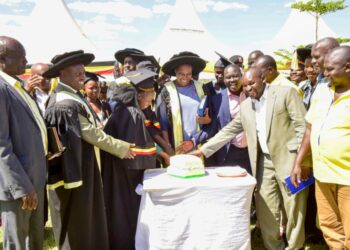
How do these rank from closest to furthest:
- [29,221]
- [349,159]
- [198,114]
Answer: [349,159], [29,221], [198,114]

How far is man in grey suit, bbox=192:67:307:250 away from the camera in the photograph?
3.52 metres

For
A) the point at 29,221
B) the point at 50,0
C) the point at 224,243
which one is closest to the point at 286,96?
the point at 224,243

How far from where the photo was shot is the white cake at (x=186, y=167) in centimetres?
324

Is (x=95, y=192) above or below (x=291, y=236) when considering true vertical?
above

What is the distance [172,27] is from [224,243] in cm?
1819

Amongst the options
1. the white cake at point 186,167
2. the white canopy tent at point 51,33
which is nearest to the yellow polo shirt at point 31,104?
the white cake at point 186,167

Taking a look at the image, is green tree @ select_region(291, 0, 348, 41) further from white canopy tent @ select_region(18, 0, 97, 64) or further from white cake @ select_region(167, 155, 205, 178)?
white cake @ select_region(167, 155, 205, 178)

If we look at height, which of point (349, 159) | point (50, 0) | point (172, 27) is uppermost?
point (50, 0)

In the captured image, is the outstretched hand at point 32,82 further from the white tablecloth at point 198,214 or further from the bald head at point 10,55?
the white tablecloth at point 198,214

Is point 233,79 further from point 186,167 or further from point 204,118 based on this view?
point 186,167

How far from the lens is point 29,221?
9.73 ft

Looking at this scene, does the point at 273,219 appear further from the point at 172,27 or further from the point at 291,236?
the point at 172,27

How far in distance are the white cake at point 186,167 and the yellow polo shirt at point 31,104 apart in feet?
3.77

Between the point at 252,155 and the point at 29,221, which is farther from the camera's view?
the point at 252,155
